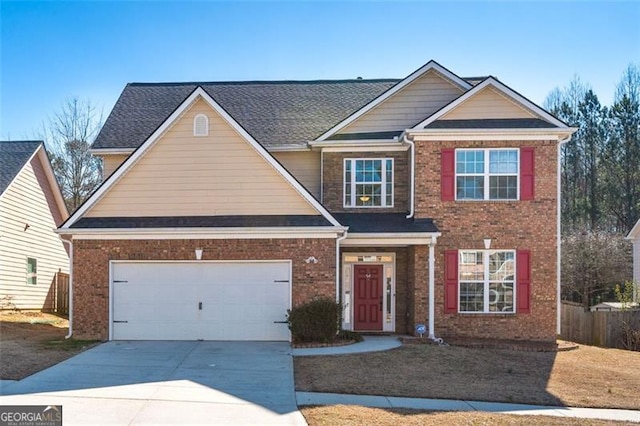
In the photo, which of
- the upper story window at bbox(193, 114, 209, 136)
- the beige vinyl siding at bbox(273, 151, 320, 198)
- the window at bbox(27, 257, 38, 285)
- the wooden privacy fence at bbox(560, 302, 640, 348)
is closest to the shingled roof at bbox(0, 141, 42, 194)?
the window at bbox(27, 257, 38, 285)

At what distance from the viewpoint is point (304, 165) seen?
63.0 feet

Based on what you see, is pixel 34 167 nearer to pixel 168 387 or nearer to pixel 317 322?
pixel 317 322

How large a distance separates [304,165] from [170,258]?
5.54 meters

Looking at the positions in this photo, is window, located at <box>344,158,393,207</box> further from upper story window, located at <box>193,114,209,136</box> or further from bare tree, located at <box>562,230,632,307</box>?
bare tree, located at <box>562,230,632,307</box>

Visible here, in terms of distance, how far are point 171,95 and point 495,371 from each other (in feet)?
51.3

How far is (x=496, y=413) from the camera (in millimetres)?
9094

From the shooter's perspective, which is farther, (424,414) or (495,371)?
(495,371)

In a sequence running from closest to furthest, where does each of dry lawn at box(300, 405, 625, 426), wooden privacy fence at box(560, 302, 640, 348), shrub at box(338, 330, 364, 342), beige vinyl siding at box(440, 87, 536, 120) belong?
dry lawn at box(300, 405, 625, 426) → shrub at box(338, 330, 364, 342) → beige vinyl siding at box(440, 87, 536, 120) → wooden privacy fence at box(560, 302, 640, 348)

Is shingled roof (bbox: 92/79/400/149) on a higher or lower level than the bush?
higher

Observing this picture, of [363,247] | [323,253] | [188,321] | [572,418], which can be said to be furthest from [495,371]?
[188,321]

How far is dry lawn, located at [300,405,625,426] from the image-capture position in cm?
835

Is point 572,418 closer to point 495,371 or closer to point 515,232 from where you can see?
point 495,371

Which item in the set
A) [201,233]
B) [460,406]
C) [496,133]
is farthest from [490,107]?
[460,406]

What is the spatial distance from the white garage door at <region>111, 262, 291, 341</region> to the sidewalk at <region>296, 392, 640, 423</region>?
226 inches
